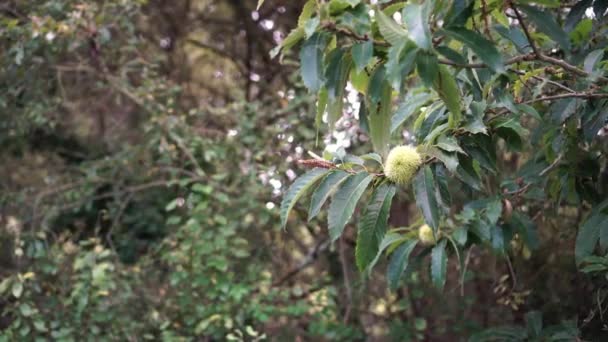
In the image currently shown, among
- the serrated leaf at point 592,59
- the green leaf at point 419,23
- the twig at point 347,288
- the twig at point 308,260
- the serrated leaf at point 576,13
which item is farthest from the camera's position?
the twig at point 308,260

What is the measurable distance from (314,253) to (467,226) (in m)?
2.30

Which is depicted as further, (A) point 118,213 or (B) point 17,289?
(A) point 118,213

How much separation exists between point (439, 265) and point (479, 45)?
0.97 meters

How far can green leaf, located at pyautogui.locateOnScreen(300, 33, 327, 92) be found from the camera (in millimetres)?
1517

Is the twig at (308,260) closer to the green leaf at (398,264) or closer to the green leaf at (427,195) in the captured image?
the green leaf at (398,264)

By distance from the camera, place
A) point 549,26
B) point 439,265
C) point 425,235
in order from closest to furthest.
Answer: point 549,26, point 439,265, point 425,235

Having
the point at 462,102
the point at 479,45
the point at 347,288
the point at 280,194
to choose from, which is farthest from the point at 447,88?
the point at 347,288

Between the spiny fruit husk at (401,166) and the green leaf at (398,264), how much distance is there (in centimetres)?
65

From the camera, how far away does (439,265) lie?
2307 mm

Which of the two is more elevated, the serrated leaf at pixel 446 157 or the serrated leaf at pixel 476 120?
the serrated leaf at pixel 476 120

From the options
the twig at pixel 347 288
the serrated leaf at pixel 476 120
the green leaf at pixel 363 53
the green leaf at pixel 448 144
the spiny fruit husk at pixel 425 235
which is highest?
the green leaf at pixel 363 53

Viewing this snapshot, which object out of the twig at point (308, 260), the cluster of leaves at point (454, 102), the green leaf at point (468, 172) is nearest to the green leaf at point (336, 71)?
the cluster of leaves at point (454, 102)

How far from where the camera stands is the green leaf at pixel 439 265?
227 cm

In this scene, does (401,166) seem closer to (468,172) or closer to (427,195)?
(427,195)
